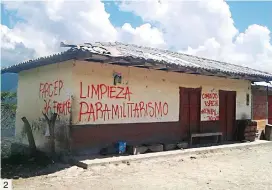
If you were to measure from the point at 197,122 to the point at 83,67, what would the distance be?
5.43 metres

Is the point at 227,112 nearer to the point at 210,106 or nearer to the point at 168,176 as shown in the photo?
the point at 210,106

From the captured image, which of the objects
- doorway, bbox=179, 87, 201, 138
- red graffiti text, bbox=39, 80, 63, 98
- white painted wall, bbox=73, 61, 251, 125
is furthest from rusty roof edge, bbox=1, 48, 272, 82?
doorway, bbox=179, 87, 201, 138

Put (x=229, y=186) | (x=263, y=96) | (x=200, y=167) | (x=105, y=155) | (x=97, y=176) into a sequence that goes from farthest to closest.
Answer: (x=263, y=96) → (x=105, y=155) → (x=200, y=167) → (x=97, y=176) → (x=229, y=186)

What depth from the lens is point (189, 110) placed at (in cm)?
1205

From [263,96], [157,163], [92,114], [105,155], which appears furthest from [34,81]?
[263,96]

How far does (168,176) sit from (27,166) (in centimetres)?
346

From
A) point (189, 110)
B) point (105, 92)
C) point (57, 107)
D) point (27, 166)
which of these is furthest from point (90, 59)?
point (189, 110)

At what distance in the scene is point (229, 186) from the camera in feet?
21.5

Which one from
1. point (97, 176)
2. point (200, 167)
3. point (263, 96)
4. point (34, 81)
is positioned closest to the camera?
point (97, 176)

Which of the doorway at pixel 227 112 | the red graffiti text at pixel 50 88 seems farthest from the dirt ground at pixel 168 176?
the doorway at pixel 227 112

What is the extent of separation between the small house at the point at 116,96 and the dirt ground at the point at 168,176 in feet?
4.74

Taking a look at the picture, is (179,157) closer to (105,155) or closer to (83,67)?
(105,155)

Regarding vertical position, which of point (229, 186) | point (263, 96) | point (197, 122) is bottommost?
point (229, 186)

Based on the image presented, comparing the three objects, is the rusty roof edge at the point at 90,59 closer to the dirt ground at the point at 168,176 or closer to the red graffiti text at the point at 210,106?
the red graffiti text at the point at 210,106
